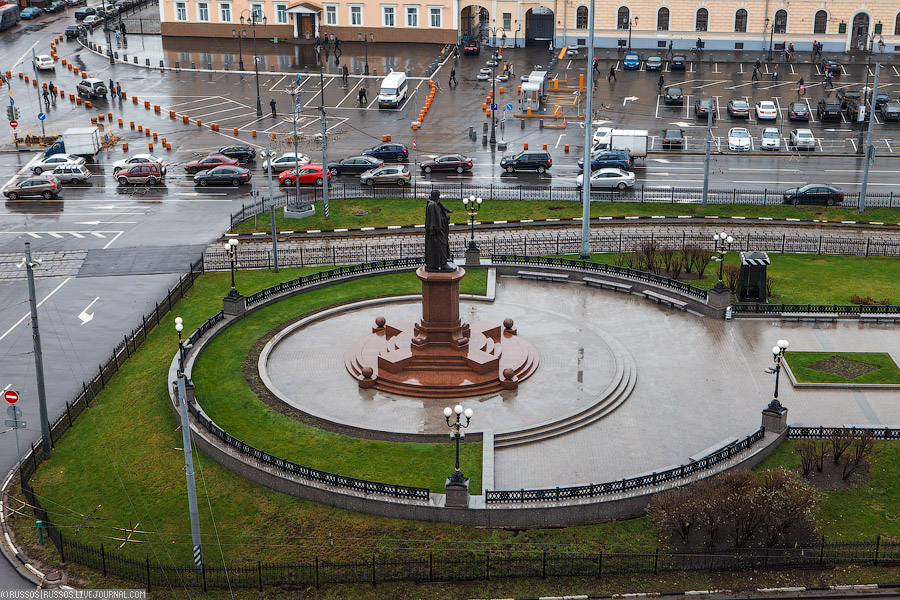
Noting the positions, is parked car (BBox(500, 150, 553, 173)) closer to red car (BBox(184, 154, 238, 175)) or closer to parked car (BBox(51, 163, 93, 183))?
red car (BBox(184, 154, 238, 175))

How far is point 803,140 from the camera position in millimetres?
69625

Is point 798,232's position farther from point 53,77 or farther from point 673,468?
point 53,77

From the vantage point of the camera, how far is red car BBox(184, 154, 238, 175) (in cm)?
6431

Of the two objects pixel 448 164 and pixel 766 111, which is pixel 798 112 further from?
pixel 448 164

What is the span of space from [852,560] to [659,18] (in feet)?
249

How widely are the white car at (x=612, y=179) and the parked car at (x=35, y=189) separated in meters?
30.5

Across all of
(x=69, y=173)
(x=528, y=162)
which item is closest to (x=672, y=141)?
(x=528, y=162)

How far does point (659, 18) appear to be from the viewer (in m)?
95.3

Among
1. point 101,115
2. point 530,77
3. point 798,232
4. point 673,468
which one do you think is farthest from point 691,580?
point 101,115

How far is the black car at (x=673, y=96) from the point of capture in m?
80.7

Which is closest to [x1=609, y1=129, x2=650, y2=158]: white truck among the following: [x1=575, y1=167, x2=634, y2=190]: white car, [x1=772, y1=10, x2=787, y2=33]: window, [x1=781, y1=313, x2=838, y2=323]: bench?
[x1=575, y1=167, x2=634, y2=190]: white car

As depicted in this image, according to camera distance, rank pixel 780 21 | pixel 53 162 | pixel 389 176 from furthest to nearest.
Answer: pixel 780 21
pixel 53 162
pixel 389 176

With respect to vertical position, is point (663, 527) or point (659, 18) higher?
point (659, 18)

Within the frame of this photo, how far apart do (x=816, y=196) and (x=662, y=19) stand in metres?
42.4
